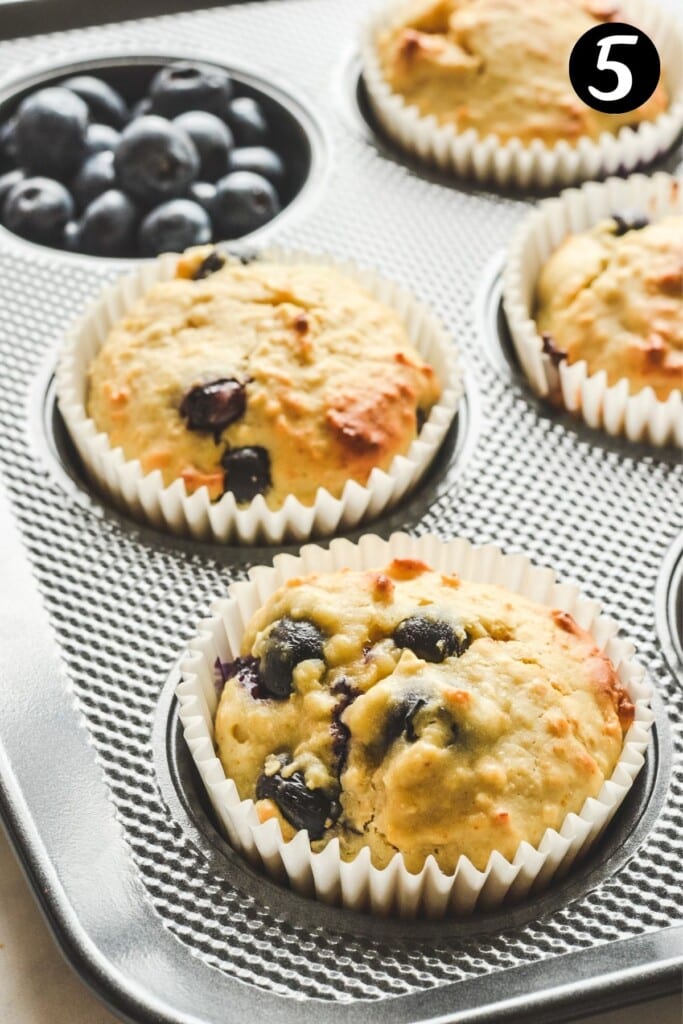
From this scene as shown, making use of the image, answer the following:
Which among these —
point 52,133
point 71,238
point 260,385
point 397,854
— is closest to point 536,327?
point 260,385

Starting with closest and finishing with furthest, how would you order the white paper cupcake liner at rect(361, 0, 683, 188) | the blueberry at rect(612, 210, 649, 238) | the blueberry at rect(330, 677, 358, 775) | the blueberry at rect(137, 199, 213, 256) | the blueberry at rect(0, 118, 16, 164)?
1. the blueberry at rect(330, 677, 358, 775)
2. the blueberry at rect(612, 210, 649, 238)
3. the blueberry at rect(137, 199, 213, 256)
4. the white paper cupcake liner at rect(361, 0, 683, 188)
5. the blueberry at rect(0, 118, 16, 164)

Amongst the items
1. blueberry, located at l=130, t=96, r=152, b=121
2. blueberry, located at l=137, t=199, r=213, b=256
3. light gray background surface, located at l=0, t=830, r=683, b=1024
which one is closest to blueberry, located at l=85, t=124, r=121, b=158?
blueberry, located at l=130, t=96, r=152, b=121

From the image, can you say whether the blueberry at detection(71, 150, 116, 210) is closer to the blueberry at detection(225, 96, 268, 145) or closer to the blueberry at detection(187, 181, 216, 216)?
the blueberry at detection(187, 181, 216, 216)

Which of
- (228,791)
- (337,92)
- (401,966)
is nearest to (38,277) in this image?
(337,92)

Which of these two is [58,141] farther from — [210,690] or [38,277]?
[210,690]

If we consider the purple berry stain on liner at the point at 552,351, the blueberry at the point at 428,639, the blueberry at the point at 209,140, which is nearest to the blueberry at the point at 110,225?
the blueberry at the point at 209,140

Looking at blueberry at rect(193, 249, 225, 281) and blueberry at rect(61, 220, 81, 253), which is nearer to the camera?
blueberry at rect(193, 249, 225, 281)
